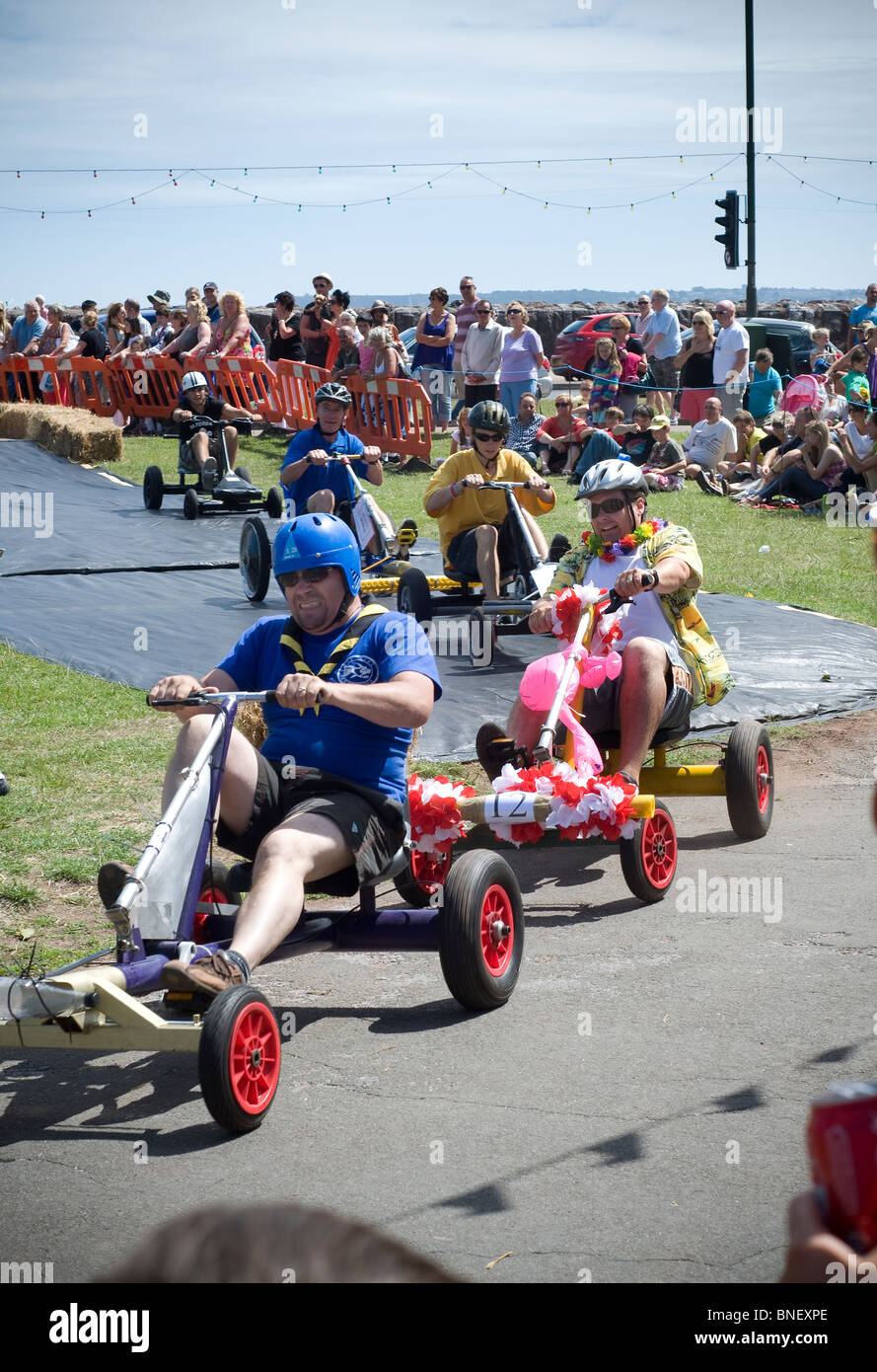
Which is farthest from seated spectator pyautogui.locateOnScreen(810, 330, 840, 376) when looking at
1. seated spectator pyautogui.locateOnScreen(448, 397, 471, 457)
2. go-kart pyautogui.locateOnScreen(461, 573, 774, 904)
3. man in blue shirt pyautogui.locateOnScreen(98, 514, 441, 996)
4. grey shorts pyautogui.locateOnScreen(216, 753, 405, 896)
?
grey shorts pyautogui.locateOnScreen(216, 753, 405, 896)

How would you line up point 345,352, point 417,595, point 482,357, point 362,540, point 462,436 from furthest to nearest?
point 345,352
point 482,357
point 462,436
point 362,540
point 417,595

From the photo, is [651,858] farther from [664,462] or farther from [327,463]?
[664,462]

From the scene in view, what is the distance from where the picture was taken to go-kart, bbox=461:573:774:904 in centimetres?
554

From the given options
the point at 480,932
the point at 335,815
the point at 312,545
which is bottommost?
the point at 480,932

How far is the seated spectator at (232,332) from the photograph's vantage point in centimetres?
1972

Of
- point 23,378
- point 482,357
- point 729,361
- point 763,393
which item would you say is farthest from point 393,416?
point 23,378

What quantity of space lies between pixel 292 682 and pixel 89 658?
5517mm

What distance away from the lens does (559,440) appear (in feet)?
58.6

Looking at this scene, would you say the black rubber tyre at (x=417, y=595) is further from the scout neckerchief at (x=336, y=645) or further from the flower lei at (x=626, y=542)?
the scout neckerchief at (x=336, y=645)

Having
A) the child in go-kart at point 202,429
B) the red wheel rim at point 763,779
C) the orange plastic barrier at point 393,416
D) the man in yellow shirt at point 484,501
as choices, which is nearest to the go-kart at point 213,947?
the red wheel rim at point 763,779

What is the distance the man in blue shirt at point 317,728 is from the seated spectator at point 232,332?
51.2 ft

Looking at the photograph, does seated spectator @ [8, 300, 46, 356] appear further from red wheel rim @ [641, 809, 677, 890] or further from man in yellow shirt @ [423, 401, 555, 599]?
red wheel rim @ [641, 809, 677, 890]

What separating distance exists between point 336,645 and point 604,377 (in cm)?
1338
